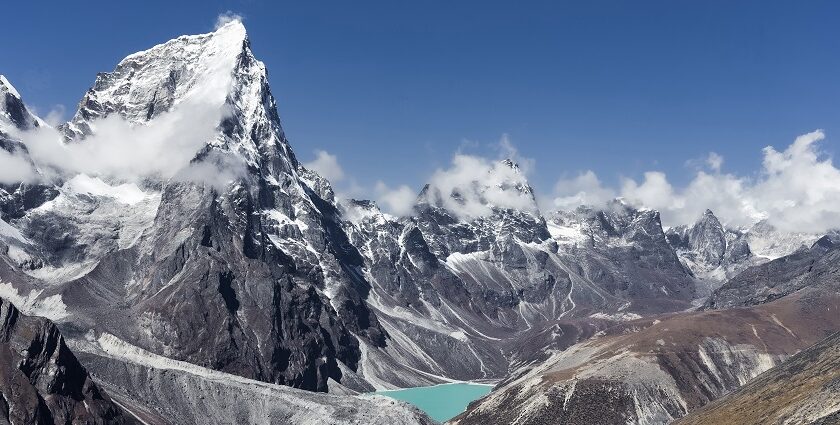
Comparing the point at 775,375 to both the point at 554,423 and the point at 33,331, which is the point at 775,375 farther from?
the point at 33,331

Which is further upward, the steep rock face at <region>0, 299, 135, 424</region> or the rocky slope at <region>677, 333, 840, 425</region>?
the steep rock face at <region>0, 299, 135, 424</region>

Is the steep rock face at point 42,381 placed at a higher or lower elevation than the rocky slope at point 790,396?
higher

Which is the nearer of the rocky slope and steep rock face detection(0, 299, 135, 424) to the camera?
the rocky slope

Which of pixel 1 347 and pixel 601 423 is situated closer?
pixel 1 347

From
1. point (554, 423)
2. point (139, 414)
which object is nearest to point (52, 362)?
point (139, 414)
